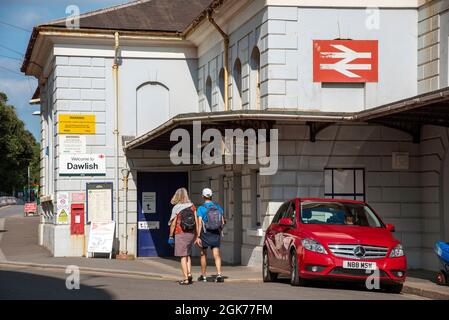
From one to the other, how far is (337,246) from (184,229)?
3.14m

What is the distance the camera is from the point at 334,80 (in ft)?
73.1

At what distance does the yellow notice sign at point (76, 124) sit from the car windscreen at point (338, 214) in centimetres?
1286

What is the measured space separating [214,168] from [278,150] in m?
6.26

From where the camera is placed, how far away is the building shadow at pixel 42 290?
46.9ft

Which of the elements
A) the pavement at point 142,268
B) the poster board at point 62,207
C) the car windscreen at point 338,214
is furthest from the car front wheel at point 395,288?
the poster board at point 62,207

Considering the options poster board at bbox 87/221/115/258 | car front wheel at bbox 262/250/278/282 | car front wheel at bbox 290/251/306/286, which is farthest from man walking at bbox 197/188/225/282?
poster board at bbox 87/221/115/258

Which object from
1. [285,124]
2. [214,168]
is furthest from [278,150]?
→ [214,168]

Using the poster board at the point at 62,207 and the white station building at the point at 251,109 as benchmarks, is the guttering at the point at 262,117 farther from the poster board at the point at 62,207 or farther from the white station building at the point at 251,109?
the poster board at the point at 62,207

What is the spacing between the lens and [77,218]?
29.3 m

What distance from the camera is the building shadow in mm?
14297

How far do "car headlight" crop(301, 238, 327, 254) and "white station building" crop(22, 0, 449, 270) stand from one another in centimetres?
320

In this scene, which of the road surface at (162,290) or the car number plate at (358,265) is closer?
the road surface at (162,290)
